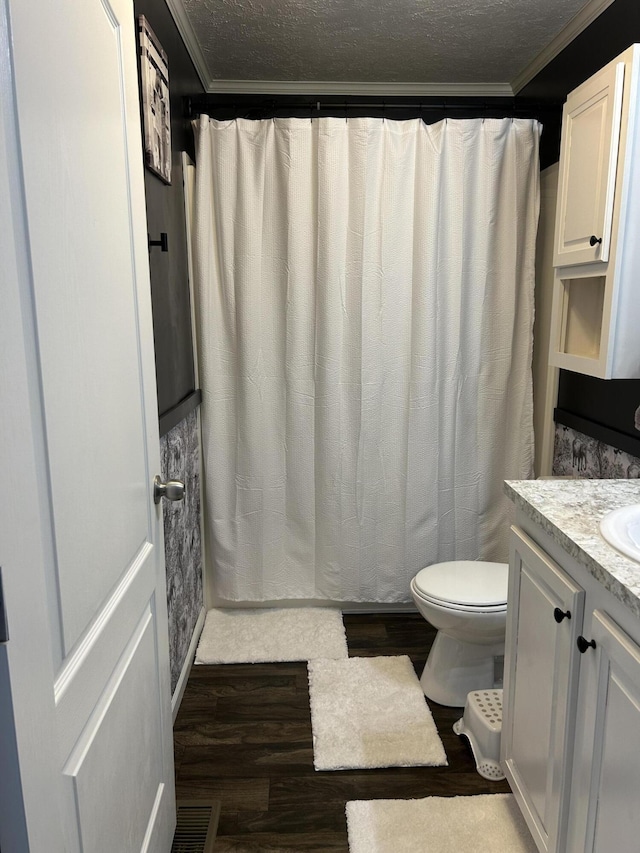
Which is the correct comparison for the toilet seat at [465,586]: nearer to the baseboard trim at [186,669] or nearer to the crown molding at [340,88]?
the baseboard trim at [186,669]

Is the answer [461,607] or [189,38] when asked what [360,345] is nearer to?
[461,607]

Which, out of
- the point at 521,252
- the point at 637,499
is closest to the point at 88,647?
the point at 637,499

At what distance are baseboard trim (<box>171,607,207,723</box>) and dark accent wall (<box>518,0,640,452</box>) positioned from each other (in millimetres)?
1717

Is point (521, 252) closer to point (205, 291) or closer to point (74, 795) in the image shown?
point (205, 291)

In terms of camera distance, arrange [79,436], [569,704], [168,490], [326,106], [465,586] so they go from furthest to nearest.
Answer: [326,106]
[465,586]
[168,490]
[569,704]
[79,436]

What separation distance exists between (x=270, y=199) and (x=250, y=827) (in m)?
2.19

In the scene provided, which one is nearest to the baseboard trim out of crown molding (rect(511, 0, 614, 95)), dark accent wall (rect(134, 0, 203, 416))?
dark accent wall (rect(134, 0, 203, 416))

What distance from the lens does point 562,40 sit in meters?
2.36

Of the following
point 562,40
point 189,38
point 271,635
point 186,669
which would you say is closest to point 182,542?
point 186,669

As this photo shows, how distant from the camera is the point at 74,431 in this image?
3.02ft

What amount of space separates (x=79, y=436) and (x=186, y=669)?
1.68 meters

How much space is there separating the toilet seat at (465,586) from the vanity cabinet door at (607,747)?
2.61ft

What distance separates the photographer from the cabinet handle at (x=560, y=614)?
130cm

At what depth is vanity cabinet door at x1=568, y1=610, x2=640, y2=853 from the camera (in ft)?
3.43
